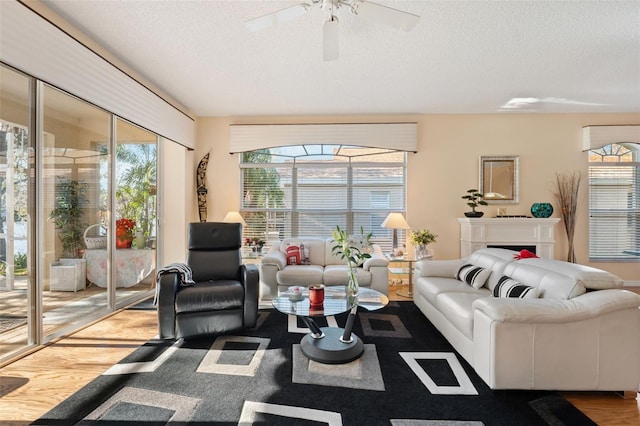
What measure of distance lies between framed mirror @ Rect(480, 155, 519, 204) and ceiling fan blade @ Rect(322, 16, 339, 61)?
137 inches

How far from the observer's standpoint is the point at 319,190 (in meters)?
4.96

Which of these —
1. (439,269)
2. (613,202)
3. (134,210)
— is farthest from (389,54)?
(613,202)

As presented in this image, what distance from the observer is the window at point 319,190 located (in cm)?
490

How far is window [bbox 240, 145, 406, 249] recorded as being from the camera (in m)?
4.90

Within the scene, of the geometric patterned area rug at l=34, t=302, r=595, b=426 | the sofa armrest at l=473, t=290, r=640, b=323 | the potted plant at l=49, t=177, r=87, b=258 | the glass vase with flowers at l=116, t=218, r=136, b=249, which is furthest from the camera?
the glass vase with flowers at l=116, t=218, r=136, b=249

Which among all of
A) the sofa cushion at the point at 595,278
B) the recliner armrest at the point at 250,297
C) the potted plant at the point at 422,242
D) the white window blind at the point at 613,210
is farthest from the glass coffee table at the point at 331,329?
the white window blind at the point at 613,210

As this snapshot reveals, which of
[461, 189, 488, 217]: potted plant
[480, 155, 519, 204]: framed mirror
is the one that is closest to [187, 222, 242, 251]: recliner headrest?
[461, 189, 488, 217]: potted plant

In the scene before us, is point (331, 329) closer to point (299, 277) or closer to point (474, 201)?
point (299, 277)

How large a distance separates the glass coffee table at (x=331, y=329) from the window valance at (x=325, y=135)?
281 centimetres

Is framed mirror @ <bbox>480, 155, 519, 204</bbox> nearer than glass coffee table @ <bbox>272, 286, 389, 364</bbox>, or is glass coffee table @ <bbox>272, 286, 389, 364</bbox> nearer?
glass coffee table @ <bbox>272, 286, 389, 364</bbox>

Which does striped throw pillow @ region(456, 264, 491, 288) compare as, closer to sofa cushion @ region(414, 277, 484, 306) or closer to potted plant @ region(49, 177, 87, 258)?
sofa cushion @ region(414, 277, 484, 306)

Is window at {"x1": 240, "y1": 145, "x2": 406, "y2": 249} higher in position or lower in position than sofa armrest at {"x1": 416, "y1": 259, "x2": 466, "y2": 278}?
higher

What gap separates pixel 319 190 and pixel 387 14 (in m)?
3.18

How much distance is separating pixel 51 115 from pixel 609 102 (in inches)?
264
